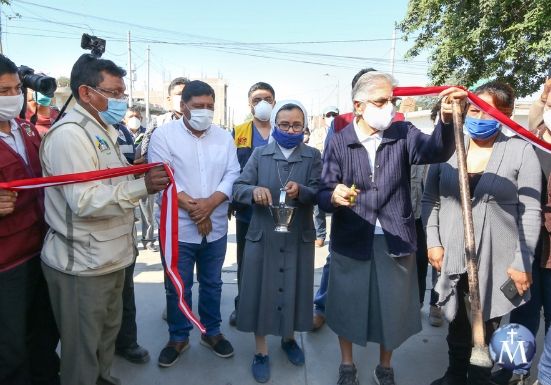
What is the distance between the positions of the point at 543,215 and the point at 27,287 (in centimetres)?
294

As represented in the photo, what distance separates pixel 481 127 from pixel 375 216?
0.77m

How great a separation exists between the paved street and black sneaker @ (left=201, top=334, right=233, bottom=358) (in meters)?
0.04

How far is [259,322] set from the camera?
9.00 feet

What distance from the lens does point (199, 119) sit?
9.24 feet

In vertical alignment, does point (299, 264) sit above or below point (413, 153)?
below

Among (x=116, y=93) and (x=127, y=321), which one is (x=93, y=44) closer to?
(x=116, y=93)

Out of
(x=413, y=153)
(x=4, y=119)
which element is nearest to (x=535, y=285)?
(x=413, y=153)

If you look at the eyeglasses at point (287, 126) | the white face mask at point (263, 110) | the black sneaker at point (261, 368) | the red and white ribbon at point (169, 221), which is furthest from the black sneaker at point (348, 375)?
the white face mask at point (263, 110)

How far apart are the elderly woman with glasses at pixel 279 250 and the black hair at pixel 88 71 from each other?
107 cm

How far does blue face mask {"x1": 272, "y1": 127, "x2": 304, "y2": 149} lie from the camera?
2.71 m

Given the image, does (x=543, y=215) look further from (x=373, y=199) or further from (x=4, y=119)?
(x=4, y=119)

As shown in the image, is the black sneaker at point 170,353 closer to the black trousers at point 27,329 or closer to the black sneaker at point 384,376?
the black trousers at point 27,329

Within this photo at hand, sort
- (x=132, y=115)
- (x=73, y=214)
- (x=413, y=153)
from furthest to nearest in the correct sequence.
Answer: (x=132, y=115), (x=413, y=153), (x=73, y=214)

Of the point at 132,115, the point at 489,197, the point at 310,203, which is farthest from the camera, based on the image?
the point at 132,115
